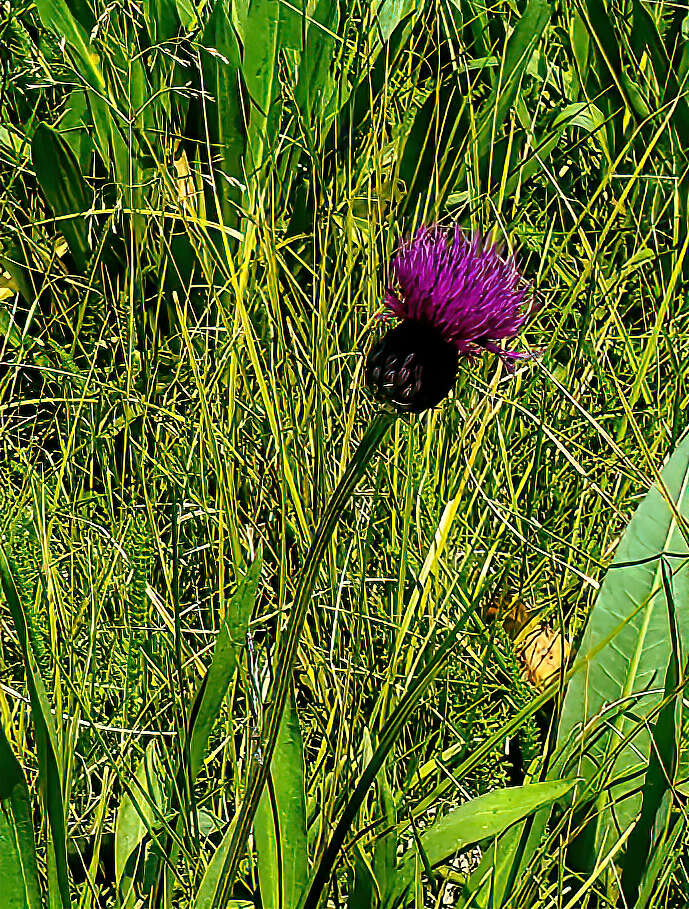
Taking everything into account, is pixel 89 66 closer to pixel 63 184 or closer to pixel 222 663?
pixel 63 184

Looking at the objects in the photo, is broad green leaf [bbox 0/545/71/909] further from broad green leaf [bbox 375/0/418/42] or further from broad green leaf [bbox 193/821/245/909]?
broad green leaf [bbox 375/0/418/42]

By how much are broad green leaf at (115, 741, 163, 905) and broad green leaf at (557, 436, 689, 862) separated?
0.32 meters

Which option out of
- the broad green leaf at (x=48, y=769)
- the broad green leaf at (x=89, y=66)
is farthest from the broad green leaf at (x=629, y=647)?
the broad green leaf at (x=89, y=66)

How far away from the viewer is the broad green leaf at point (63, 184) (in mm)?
1272

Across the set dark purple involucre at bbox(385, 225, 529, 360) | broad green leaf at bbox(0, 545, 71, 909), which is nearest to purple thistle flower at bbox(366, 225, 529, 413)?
dark purple involucre at bbox(385, 225, 529, 360)

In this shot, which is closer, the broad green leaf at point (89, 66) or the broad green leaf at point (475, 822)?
the broad green leaf at point (475, 822)

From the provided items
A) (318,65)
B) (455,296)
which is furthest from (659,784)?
(318,65)

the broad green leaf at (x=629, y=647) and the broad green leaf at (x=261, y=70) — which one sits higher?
the broad green leaf at (x=261, y=70)

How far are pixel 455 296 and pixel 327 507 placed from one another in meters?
0.16

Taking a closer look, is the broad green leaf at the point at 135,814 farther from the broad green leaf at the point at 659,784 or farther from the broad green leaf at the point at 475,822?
the broad green leaf at the point at 659,784

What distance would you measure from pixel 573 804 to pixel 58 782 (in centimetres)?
35

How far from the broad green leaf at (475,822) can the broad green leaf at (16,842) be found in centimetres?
24

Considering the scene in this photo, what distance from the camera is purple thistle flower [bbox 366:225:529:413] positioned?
0.63m

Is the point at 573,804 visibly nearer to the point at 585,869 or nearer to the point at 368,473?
the point at 585,869
